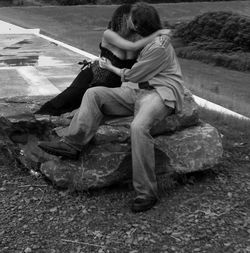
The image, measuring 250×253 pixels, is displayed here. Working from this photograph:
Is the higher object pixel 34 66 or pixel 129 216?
pixel 129 216

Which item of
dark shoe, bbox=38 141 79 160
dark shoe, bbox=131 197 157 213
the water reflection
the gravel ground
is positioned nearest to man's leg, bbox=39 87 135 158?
dark shoe, bbox=38 141 79 160

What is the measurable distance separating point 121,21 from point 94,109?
2.63 ft

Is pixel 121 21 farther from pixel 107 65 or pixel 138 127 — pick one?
pixel 138 127

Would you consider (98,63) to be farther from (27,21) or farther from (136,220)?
(27,21)

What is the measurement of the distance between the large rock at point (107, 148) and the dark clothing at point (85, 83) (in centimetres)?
12

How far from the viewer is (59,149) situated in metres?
3.91

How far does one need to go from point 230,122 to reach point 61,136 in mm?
2552

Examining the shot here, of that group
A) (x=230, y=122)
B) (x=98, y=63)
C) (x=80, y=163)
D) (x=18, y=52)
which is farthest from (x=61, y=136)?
(x=18, y=52)

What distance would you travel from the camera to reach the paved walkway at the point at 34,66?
26.1 feet

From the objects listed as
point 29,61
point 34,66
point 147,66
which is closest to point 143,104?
point 147,66

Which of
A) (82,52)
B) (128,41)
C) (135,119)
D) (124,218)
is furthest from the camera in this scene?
(82,52)

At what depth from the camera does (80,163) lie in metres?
4.04

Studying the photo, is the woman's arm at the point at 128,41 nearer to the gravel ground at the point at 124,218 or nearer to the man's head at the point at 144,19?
the man's head at the point at 144,19

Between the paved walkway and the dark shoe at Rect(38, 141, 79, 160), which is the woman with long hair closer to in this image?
the dark shoe at Rect(38, 141, 79, 160)
